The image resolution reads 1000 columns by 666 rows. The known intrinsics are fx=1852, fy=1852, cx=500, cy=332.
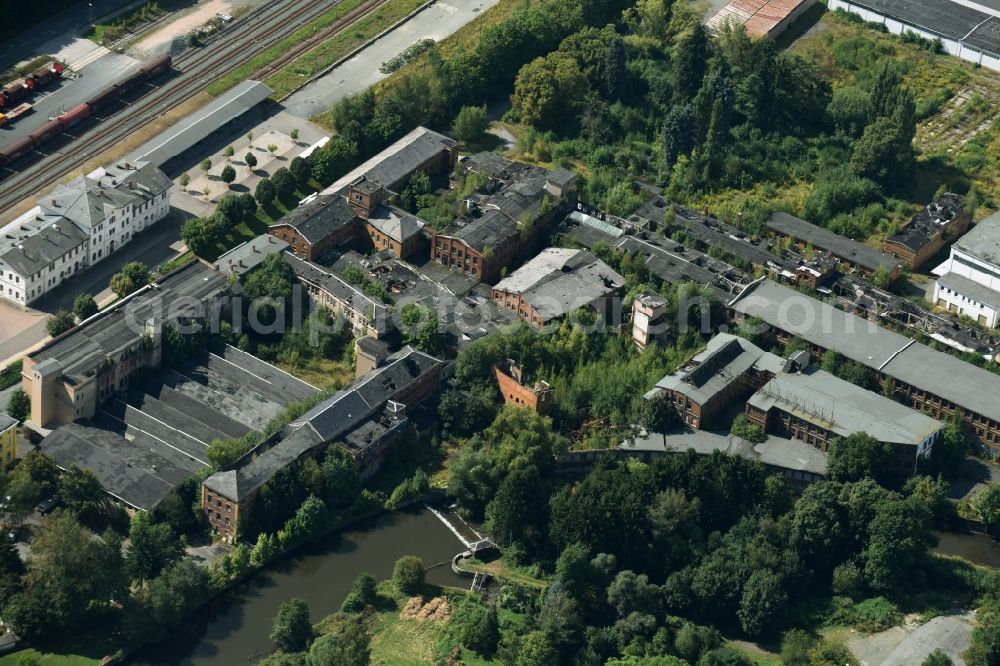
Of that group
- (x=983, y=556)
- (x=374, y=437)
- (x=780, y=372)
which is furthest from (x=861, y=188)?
(x=374, y=437)

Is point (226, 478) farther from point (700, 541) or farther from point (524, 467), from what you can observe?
point (700, 541)

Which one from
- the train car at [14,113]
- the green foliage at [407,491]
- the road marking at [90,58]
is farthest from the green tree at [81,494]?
the road marking at [90,58]

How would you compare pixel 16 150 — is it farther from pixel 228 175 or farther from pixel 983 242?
pixel 983 242

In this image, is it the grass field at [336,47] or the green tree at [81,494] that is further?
the grass field at [336,47]

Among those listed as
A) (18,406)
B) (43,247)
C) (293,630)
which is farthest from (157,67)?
(293,630)

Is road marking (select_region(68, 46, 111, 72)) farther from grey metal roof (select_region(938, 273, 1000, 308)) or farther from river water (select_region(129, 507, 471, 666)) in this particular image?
grey metal roof (select_region(938, 273, 1000, 308))

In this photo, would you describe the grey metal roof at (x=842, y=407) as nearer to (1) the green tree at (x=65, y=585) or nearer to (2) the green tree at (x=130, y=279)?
(1) the green tree at (x=65, y=585)

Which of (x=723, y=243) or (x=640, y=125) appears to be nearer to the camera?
(x=723, y=243)
